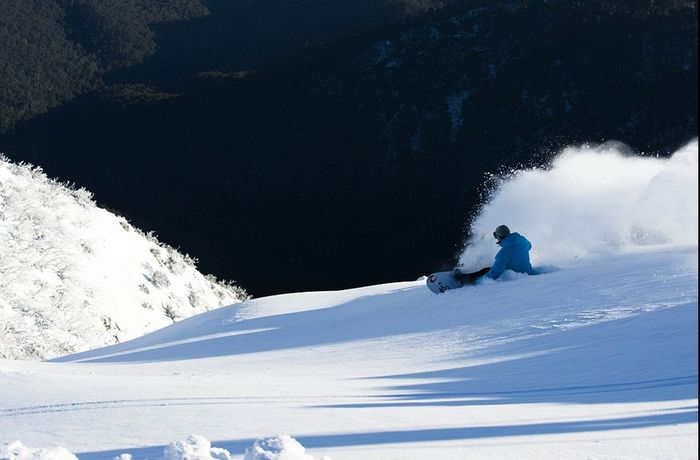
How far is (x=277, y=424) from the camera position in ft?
14.8

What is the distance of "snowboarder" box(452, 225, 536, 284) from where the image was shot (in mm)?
11148

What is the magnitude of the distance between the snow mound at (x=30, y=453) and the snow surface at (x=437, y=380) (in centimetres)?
28

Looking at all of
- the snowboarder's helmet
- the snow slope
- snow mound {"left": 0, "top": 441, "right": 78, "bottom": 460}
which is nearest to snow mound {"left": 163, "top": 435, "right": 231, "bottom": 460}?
the snow slope

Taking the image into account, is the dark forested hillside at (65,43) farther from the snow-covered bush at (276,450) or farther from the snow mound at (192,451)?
the snow-covered bush at (276,450)

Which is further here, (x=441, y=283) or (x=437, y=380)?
(x=441, y=283)

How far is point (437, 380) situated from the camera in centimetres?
668

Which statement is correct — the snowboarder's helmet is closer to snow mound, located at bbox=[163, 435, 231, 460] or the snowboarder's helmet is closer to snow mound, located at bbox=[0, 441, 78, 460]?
snow mound, located at bbox=[163, 435, 231, 460]

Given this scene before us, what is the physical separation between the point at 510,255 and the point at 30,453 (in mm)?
8715

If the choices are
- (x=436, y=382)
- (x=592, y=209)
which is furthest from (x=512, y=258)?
(x=436, y=382)

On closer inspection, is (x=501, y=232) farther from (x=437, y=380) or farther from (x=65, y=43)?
(x=65, y=43)

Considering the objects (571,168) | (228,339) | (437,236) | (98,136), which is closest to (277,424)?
(228,339)

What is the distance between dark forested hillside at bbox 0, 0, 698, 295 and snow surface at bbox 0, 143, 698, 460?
35284mm

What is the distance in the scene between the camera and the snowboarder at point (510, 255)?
1115 centimetres

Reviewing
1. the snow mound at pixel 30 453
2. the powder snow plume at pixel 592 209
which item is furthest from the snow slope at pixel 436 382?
the powder snow plume at pixel 592 209
